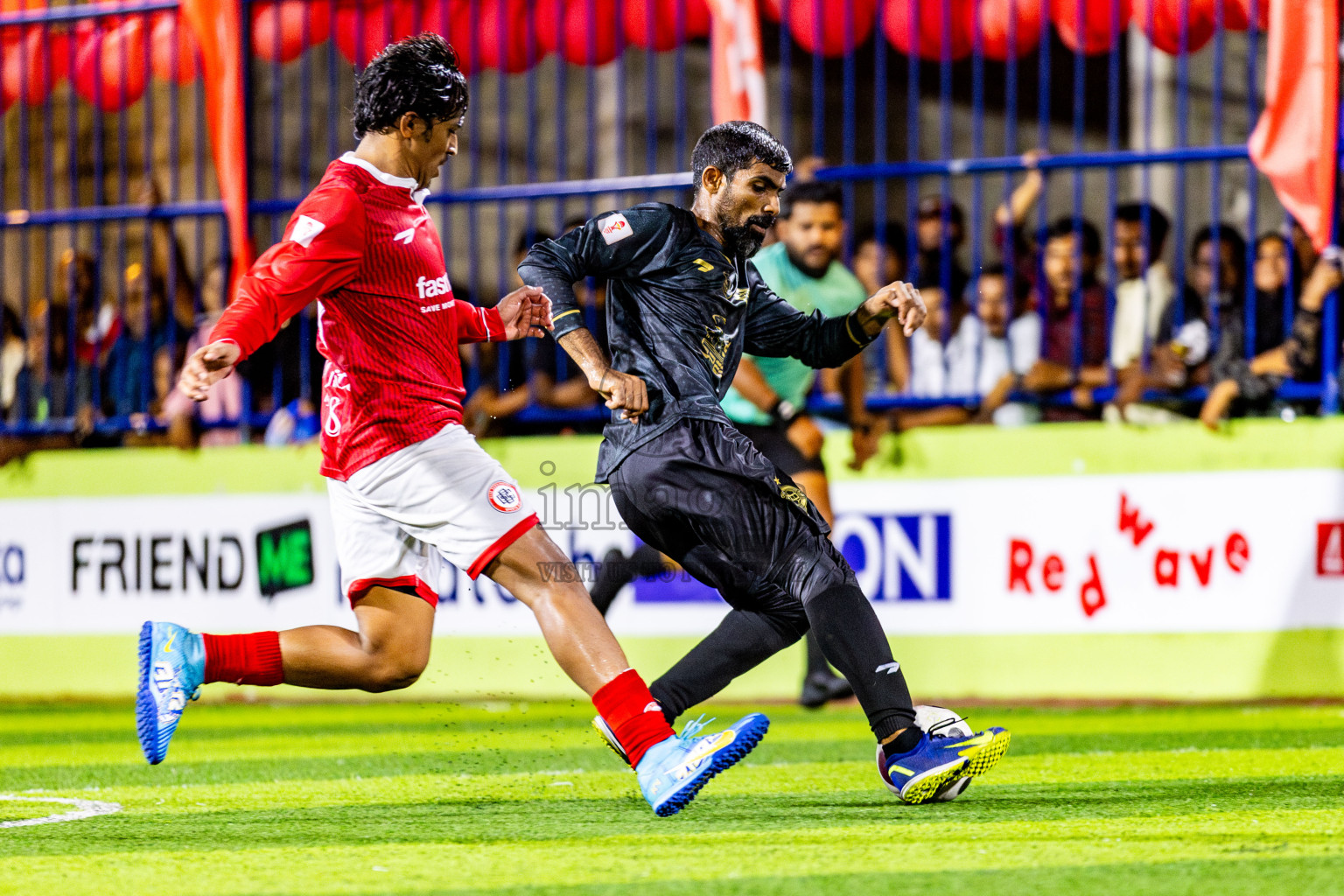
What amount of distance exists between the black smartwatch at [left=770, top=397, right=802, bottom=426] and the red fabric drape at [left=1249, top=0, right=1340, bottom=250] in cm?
216

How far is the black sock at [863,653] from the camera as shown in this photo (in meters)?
4.24

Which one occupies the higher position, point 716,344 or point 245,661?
point 716,344

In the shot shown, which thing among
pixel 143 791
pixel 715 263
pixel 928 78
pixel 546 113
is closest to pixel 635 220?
pixel 715 263

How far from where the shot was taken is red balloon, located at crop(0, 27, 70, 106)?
923cm

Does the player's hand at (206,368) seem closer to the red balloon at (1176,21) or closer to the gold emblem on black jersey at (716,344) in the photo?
the gold emblem on black jersey at (716,344)

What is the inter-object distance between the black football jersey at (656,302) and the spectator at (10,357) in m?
5.49

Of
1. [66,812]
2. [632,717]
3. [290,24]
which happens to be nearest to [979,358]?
[290,24]

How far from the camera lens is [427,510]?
426 centimetres

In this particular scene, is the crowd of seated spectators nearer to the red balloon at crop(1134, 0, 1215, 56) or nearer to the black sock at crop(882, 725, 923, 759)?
the red balloon at crop(1134, 0, 1215, 56)

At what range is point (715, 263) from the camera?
4496 millimetres

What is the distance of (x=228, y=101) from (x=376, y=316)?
16.3 ft

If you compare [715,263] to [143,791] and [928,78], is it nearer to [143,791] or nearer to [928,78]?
[143,791]

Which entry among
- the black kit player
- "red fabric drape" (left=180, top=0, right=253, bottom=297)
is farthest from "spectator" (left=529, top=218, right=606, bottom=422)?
the black kit player

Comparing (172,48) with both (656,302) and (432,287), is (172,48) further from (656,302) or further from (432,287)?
(656,302)
